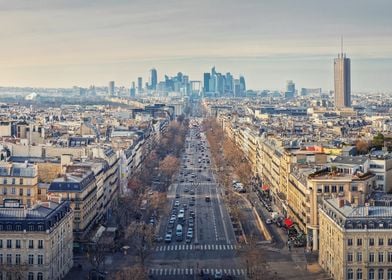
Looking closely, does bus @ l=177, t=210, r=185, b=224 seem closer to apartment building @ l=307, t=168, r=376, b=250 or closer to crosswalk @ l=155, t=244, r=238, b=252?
crosswalk @ l=155, t=244, r=238, b=252

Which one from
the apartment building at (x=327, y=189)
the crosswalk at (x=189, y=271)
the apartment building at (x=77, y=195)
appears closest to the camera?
the crosswalk at (x=189, y=271)

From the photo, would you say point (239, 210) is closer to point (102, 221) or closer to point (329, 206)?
point (102, 221)

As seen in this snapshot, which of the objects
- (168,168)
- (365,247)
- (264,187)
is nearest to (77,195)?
(365,247)

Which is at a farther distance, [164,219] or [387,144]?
[387,144]

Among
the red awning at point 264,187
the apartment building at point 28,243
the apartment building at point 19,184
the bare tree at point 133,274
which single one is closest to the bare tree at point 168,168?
the red awning at point 264,187

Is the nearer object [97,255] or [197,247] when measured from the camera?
[97,255]

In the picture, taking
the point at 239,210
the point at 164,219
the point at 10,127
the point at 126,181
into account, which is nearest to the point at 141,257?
the point at 164,219

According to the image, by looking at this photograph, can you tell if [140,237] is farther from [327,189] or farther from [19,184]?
[327,189]

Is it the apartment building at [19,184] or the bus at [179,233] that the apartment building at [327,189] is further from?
the apartment building at [19,184]

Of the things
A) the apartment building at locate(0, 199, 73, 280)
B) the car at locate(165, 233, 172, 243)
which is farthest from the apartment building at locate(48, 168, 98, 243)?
the apartment building at locate(0, 199, 73, 280)

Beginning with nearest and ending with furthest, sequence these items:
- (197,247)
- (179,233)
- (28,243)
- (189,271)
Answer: (28,243), (189,271), (197,247), (179,233)

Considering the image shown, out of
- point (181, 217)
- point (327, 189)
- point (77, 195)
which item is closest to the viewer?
point (327, 189)
